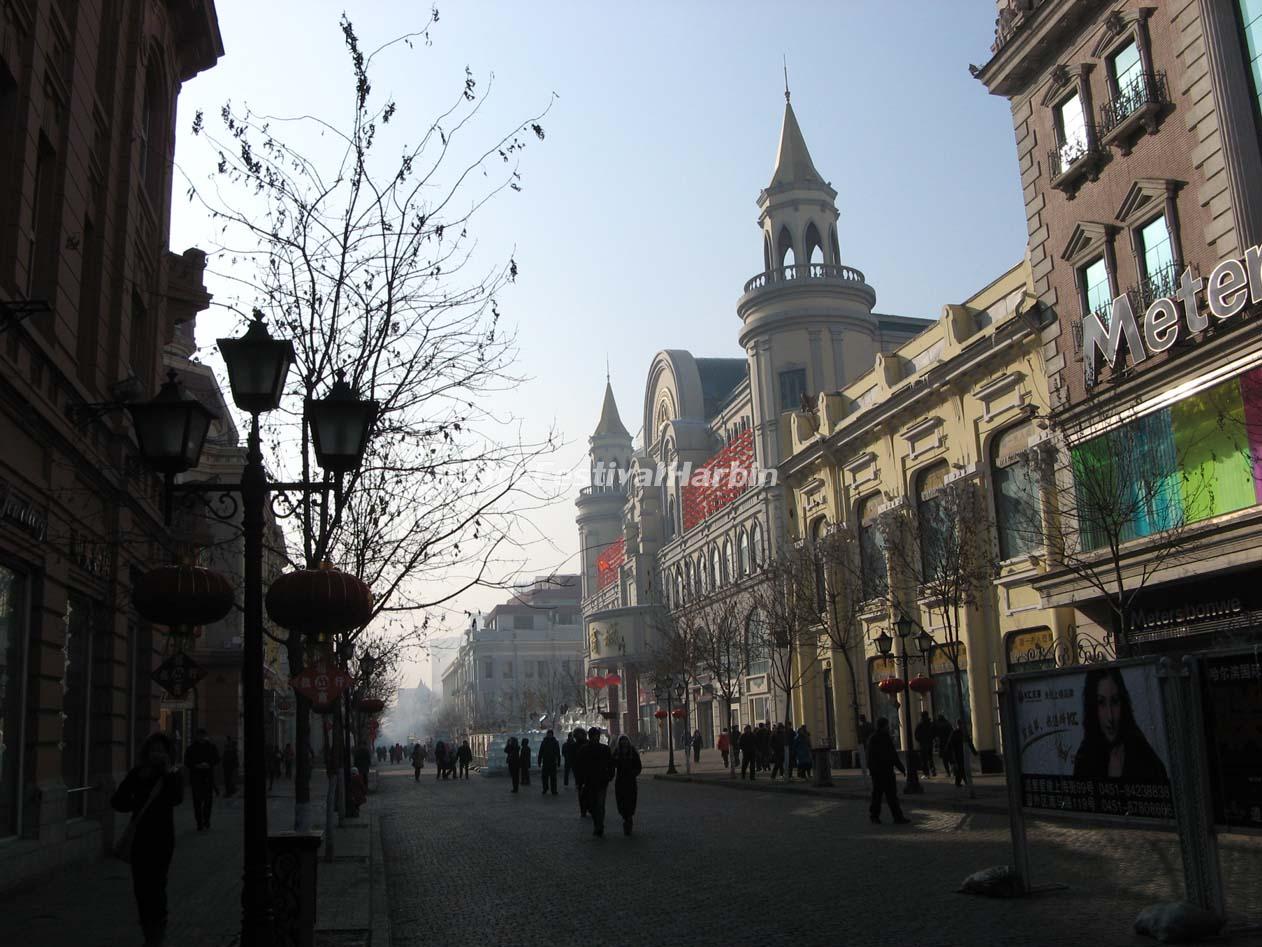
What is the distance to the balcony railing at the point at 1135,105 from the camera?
21391 mm

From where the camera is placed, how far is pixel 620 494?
3506 inches

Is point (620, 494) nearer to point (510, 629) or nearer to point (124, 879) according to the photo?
point (510, 629)

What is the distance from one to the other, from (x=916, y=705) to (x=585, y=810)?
629 inches

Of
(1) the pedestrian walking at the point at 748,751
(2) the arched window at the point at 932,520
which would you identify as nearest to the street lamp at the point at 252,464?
(2) the arched window at the point at 932,520

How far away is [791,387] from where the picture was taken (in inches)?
2056

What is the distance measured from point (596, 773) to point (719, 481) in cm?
3936

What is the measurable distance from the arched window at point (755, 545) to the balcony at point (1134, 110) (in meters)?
29.9

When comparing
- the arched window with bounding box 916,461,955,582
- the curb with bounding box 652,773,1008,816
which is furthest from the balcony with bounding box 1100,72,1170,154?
the curb with bounding box 652,773,1008,816

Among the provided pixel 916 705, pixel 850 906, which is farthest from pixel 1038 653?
pixel 850 906

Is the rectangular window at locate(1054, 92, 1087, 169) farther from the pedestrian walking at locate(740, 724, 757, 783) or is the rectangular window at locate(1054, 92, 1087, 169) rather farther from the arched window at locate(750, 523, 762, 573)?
the arched window at locate(750, 523, 762, 573)

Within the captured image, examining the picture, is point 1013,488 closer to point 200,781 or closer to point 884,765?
point 884,765

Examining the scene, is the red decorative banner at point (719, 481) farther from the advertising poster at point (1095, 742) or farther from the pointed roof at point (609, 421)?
the advertising poster at point (1095, 742)

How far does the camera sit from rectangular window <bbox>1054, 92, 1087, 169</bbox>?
23922 mm

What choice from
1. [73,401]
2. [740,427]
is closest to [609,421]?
[740,427]
